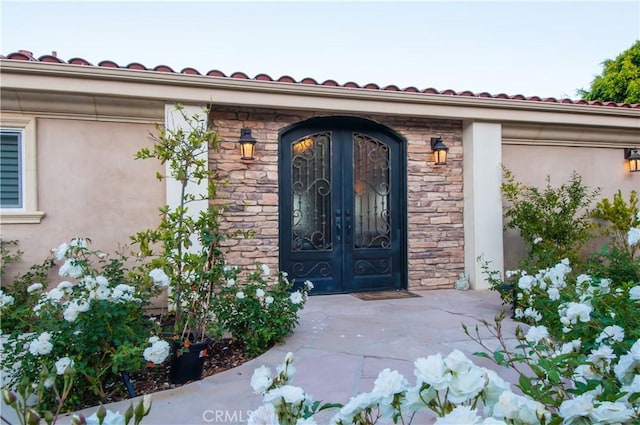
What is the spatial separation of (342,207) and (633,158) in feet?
15.4

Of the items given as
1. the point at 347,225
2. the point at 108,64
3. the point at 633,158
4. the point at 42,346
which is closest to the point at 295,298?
the point at 42,346

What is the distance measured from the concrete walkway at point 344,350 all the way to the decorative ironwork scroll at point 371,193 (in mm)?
899

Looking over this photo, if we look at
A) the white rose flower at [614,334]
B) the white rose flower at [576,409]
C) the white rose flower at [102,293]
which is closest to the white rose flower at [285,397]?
the white rose flower at [576,409]

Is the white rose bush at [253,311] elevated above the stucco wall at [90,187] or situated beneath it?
situated beneath

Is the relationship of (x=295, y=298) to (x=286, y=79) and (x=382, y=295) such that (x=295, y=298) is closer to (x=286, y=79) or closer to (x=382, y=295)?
(x=382, y=295)

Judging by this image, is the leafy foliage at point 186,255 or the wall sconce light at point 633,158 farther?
the wall sconce light at point 633,158

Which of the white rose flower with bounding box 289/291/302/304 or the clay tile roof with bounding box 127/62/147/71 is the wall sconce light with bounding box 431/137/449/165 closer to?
the white rose flower with bounding box 289/291/302/304

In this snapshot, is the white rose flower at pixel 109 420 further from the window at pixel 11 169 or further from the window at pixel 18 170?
the window at pixel 11 169

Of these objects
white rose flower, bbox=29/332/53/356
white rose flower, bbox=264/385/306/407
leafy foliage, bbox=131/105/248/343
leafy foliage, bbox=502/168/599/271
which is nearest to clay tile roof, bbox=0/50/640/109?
leafy foliage, bbox=502/168/599/271

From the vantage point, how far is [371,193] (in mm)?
5316

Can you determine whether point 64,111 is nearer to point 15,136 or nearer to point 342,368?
point 15,136

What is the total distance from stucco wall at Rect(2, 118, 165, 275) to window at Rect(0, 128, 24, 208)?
214mm

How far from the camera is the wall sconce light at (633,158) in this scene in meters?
5.98

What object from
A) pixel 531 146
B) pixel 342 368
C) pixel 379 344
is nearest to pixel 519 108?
pixel 531 146
